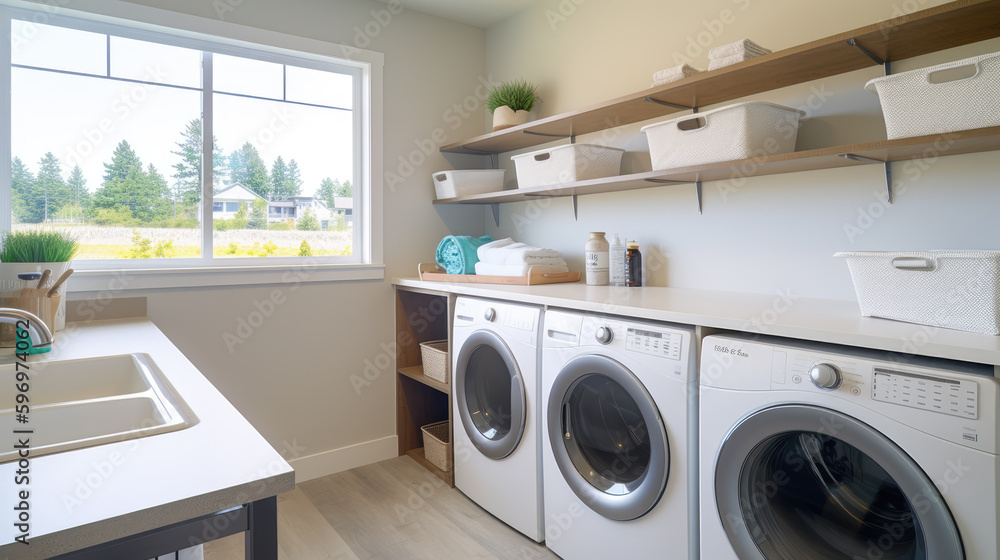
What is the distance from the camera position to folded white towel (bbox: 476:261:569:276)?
2.43m

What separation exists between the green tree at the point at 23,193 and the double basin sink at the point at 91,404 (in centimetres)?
110

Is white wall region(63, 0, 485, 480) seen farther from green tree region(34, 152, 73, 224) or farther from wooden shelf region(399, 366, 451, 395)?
green tree region(34, 152, 73, 224)

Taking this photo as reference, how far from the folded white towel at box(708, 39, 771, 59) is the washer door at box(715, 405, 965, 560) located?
117 centimetres

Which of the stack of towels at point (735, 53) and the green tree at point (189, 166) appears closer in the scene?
the stack of towels at point (735, 53)

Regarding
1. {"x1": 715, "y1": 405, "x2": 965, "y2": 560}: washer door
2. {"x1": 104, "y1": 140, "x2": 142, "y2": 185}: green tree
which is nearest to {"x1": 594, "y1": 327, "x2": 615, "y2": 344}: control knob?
{"x1": 715, "y1": 405, "x2": 965, "y2": 560}: washer door

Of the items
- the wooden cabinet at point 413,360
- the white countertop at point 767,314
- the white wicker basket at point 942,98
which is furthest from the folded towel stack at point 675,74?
the wooden cabinet at point 413,360

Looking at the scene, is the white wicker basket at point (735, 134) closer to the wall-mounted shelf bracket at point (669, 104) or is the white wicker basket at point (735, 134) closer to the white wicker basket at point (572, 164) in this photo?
the wall-mounted shelf bracket at point (669, 104)

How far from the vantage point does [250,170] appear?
102 inches

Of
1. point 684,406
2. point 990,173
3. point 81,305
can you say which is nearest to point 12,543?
point 684,406

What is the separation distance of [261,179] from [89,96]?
0.72 metres

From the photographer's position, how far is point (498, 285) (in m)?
2.47

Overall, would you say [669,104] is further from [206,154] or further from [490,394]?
[206,154]

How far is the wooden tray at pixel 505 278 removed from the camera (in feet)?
7.87

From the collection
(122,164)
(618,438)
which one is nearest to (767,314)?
(618,438)
